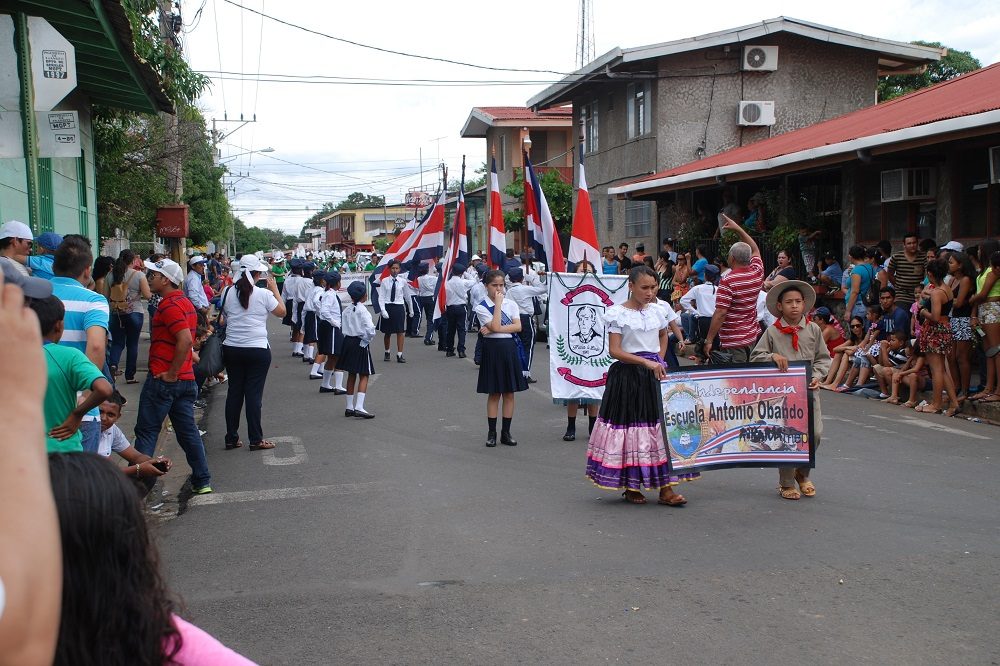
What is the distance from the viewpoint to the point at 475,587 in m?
5.29

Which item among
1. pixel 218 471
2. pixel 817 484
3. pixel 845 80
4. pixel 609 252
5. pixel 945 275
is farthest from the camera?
pixel 845 80

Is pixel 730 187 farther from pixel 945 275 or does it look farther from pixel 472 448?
pixel 472 448

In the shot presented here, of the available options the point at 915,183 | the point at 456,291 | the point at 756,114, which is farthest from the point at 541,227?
the point at 756,114

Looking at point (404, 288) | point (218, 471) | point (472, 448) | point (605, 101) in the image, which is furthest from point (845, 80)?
point (218, 471)

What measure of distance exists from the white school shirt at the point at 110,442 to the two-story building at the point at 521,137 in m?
32.8

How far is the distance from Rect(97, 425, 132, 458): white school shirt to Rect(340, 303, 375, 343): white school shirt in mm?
5257

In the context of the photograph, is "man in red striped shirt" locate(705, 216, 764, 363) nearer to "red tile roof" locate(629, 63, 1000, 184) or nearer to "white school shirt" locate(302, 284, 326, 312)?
"red tile roof" locate(629, 63, 1000, 184)

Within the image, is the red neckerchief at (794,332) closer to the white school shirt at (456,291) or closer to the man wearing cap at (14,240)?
the man wearing cap at (14,240)

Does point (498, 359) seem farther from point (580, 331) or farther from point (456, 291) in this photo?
point (456, 291)

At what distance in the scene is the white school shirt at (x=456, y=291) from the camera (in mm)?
17906

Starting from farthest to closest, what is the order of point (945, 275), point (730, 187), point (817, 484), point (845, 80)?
point (845, 80) → point (730, 187) → point (945, 275) → point (817, 484)

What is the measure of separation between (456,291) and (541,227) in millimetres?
7376

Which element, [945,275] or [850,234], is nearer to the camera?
[945,275]

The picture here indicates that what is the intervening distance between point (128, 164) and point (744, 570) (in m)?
20.1
